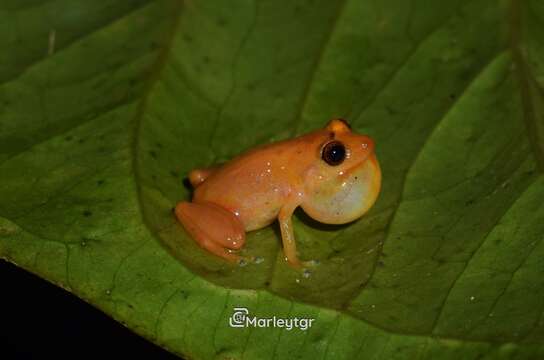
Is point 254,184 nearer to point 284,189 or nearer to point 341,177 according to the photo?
point 284,189

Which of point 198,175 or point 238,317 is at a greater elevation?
point 198,175

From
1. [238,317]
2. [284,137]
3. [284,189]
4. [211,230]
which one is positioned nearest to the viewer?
[238,317]

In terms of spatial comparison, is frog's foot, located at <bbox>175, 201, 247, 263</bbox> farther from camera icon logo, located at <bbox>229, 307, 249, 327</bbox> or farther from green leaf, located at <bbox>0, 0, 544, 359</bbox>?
camera icon logo, located at <bbox>229, 307, 249, 327</bbox>

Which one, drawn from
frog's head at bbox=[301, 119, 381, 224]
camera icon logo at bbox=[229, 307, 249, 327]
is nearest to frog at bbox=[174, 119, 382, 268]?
frog's head at bbox=[301, 119, 381, 224]

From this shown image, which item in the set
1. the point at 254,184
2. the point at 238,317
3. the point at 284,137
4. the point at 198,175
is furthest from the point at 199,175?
the point at 238,317

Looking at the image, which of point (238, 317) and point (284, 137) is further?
point (284, 137)

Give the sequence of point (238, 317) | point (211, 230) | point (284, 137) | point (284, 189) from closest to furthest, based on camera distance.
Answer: point (238, 317) < point (211, 230) < point (284, 189) < point (284, 137)

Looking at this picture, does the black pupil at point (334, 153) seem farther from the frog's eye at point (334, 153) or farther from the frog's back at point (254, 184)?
the frog's back at point (254, 184)

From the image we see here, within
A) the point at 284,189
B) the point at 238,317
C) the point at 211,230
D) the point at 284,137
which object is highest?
the point at 284,137
